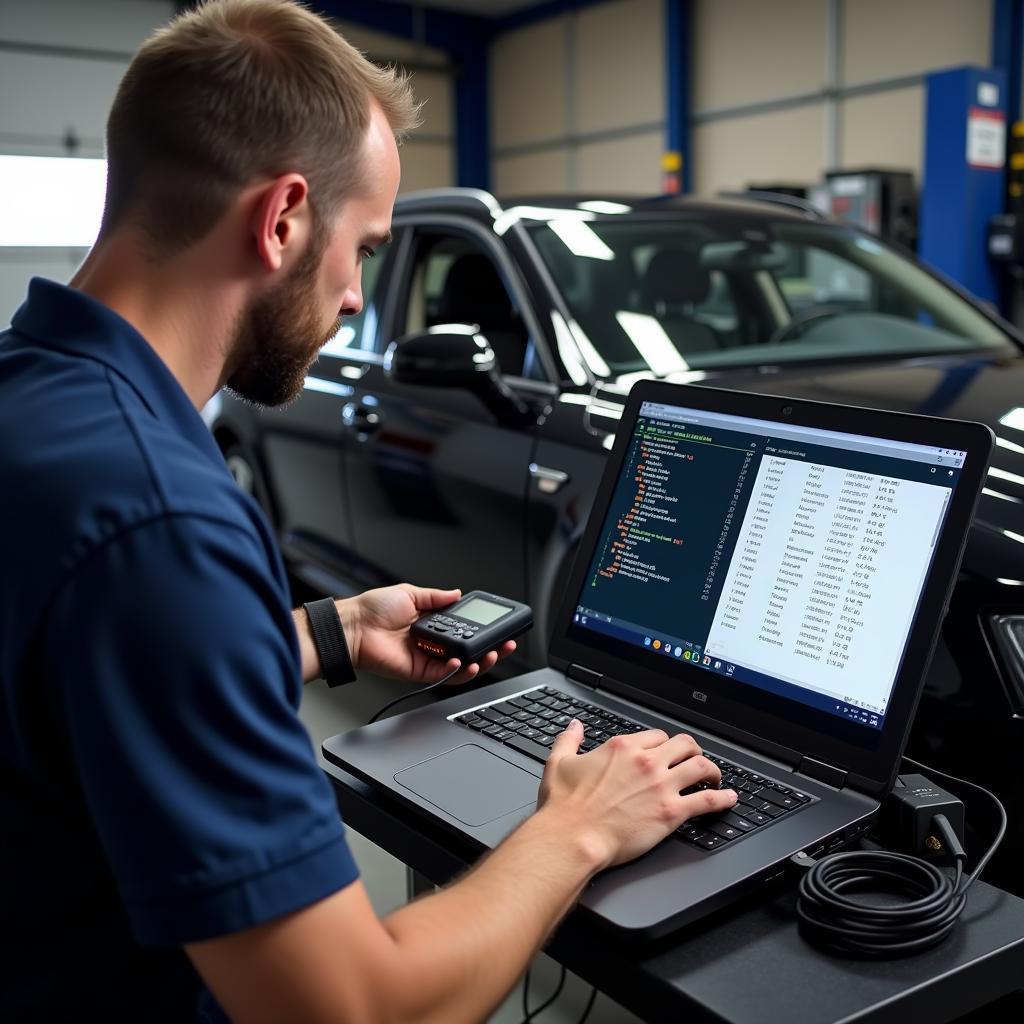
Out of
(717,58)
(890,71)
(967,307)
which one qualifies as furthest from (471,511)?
(717,58)

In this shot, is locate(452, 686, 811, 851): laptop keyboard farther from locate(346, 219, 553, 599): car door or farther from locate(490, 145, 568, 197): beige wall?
locate(490, 145, 568, 197): beige wall

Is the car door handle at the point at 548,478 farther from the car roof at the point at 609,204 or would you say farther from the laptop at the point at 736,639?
the laptop at the point at 736,639

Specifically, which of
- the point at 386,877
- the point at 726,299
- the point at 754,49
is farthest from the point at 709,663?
the point at 754,49

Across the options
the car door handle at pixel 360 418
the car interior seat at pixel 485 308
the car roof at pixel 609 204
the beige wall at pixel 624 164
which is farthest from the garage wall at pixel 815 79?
the car door handle at pixel 360 418

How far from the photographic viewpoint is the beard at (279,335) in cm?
97

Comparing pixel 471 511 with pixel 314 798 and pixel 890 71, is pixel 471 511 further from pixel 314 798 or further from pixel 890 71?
pixel 890 71

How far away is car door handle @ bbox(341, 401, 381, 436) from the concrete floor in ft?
2.26

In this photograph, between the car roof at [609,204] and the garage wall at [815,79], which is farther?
the garage wall at [815,79]

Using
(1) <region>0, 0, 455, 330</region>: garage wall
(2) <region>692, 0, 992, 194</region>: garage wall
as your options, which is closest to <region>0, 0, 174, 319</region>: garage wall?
(1) <region>0, 0, 455, 330</region>: garage wall

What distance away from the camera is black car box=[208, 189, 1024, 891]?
2363 millimetres

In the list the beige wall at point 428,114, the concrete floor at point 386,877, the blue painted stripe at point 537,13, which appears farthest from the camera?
the beige wall at point 428,114

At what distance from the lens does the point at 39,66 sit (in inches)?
379

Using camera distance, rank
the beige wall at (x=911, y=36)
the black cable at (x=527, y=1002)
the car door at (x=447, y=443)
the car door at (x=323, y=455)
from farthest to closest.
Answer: the beige wall at (x=911, y=36) → the car door at (x=323, y=455) → the car door at (x=447, y=443) → the black cable at (x=527, y=1002)

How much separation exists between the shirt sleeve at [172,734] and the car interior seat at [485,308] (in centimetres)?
196
